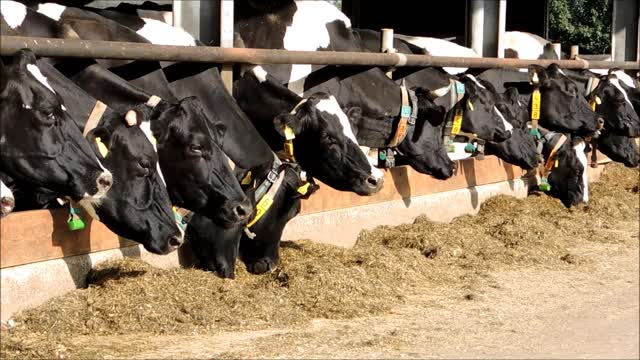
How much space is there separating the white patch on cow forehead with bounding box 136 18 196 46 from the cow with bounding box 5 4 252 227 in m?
1.23

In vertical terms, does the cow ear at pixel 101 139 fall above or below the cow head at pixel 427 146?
above

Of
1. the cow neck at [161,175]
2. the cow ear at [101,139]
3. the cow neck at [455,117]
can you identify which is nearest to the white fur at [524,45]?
the cow neck at [455,117]

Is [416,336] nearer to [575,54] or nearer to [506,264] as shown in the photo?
[506,264]

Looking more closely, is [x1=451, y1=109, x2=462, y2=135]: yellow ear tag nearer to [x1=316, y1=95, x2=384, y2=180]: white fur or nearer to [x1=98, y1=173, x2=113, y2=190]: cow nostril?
[x1=316, y1=95, x2=384, y2=180]: white fur

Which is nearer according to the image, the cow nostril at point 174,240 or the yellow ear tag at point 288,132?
the cow nostril at point 174,240

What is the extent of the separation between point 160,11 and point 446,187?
301 centimetres

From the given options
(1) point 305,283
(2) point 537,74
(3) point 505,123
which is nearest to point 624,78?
(2) point 537,74

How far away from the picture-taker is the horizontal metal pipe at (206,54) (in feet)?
19.2

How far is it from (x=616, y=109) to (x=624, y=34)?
264 centimetres

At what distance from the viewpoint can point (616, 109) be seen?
1245cm

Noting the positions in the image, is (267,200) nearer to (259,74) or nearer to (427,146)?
(259,74)

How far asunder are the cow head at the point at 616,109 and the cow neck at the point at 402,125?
13.7 ft

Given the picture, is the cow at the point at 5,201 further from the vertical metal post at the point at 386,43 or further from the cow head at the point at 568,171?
the cow head at the point at 568,171

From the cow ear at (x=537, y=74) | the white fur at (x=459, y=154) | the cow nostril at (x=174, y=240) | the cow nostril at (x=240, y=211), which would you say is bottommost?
the white fur at (x=459, y=154)
